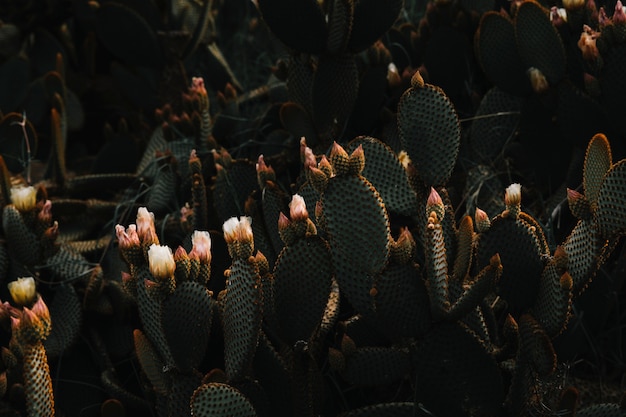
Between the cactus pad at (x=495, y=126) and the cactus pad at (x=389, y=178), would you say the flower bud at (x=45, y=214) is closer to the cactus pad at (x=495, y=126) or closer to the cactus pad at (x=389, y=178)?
the cactus pad at (x=389, y=178)

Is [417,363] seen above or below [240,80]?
above

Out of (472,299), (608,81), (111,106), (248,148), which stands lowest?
(111,106)

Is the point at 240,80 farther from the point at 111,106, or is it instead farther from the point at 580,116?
the point at 580,116

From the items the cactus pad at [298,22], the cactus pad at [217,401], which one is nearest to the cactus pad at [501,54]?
the cactus pad at [298,22]

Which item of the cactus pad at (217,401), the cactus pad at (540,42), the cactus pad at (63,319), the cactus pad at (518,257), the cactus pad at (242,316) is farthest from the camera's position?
the cactus pad at (540,42)

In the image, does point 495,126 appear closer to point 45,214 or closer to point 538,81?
point 538,81

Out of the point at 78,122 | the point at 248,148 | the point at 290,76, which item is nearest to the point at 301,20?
the point at 290,76

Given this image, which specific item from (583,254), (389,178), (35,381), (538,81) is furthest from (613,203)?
(35,381)
